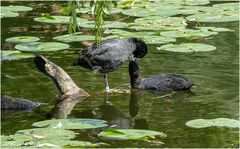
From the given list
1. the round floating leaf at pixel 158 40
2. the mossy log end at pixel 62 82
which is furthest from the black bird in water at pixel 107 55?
A: the round floating leaf at pixel 158 40

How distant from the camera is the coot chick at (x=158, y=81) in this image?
1081 cm

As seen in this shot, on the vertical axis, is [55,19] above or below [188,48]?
above

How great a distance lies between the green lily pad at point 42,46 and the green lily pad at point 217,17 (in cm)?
284

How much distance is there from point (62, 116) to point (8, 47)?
395 centimetres

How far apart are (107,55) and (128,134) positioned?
3.02 m

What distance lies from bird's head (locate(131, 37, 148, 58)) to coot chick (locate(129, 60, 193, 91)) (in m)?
0.30

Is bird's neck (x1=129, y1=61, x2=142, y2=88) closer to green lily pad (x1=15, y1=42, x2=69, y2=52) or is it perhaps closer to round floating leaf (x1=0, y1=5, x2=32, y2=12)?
green lily pad (x1=15, y1=42, x2=69, y2=52)

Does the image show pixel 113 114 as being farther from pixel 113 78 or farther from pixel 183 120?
pixel 113 78

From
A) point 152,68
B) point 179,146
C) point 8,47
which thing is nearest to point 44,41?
point 8,47

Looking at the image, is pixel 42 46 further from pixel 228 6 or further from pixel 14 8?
pixel 228 6

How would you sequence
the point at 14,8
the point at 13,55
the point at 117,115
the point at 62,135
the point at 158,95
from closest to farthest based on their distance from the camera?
the point at 62,135, the point at 117,115, the point at 158,95, the point at 13,55, the point at 14,8

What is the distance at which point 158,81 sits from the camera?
10.9 meters

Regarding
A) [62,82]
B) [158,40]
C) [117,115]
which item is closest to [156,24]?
[158,40]

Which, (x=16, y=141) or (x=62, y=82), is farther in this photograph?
(x=62, y=82)
